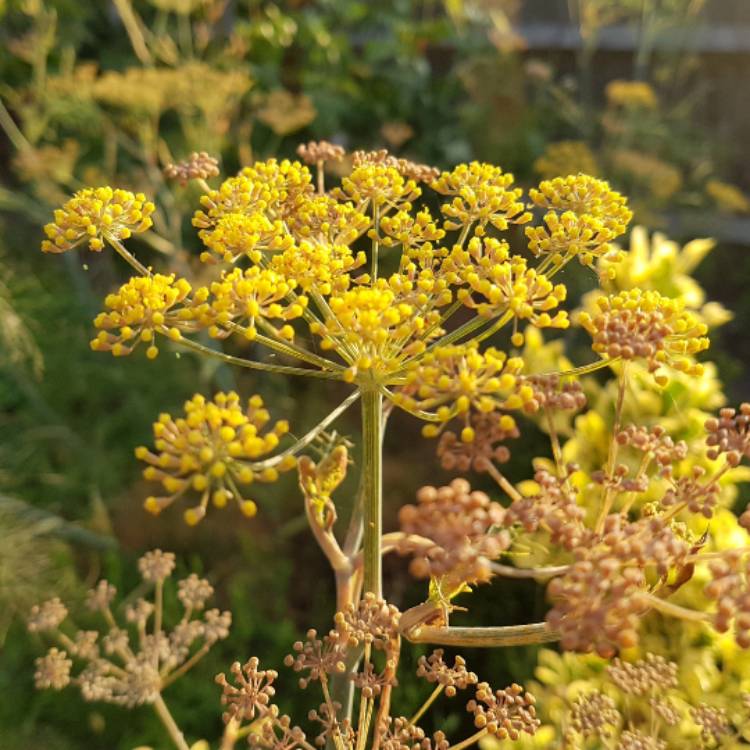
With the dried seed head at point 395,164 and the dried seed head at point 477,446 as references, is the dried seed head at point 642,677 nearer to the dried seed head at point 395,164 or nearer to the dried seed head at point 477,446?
the dried seed head at point 477,446

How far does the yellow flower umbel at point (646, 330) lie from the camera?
1.59ft

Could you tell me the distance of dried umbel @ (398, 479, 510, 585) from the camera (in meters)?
0.40

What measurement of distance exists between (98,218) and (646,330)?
0.38 metres

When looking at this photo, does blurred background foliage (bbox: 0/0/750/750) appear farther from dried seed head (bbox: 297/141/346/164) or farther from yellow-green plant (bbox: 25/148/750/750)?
dried seed head (bbox: 297/141/346/164)

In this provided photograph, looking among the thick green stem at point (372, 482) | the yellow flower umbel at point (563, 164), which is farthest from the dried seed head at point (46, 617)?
the yellow flower umbel at point (563, 164)

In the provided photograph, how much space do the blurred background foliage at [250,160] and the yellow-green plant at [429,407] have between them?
15 centimetres

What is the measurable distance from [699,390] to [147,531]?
1.14 metres

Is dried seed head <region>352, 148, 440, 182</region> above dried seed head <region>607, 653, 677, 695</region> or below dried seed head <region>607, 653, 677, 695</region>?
above

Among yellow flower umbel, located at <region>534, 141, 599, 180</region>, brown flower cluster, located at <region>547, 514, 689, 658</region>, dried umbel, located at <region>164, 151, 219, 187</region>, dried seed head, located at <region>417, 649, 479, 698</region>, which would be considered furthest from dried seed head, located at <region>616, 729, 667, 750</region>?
yellow flower umbel, located at <region>534, 141, 599, 180</region>

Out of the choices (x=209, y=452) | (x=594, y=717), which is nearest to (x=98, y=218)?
(x=209, y=452)

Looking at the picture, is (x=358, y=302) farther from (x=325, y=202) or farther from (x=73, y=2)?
(x=73, y=2)

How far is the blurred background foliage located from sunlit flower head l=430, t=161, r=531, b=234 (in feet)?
0.26

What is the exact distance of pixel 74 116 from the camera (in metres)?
2.21

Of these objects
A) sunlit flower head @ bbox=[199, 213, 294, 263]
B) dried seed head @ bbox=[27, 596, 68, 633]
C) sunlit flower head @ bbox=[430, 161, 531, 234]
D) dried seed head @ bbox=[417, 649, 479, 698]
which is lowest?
dried seed head @ bbox=[417, 649, 479, 698]
